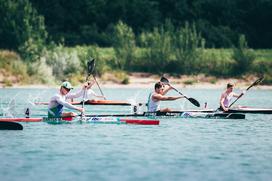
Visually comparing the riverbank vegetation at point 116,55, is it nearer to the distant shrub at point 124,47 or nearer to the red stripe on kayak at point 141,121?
the distant shrub at point 124,47

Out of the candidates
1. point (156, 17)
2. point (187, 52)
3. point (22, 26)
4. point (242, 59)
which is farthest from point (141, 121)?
point (156, 17)

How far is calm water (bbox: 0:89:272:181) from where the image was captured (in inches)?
818

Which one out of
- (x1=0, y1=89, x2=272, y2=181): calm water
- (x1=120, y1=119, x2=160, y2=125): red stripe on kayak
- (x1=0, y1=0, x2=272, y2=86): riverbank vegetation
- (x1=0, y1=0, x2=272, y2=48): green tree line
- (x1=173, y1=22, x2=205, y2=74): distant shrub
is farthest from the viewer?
(x1=0, y1=0, x2=272, y2=48): green tree line

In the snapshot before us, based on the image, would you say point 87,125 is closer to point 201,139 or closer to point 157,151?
point 201,139

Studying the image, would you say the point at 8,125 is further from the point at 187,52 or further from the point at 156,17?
the point at 156,17

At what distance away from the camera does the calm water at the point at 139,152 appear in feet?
68.2

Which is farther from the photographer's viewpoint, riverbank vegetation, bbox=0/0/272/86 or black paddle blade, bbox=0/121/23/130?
riverbank vegetation, bbox=0/0/272/86

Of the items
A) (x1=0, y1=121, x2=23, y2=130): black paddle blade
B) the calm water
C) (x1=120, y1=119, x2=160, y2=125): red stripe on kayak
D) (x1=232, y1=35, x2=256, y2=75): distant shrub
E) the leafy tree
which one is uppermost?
the leafy tree

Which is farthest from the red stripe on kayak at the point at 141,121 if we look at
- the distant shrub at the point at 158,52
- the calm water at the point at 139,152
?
the distant shrub at the point at 158,52

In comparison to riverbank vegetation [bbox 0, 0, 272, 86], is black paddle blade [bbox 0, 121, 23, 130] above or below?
below

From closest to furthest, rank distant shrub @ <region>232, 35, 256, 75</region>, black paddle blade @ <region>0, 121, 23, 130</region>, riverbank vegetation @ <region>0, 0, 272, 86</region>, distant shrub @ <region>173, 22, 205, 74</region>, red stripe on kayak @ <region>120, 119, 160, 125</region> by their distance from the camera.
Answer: black paddle blade @ <region>0, 121, 23, 130</region> → red stripe on kayak @ <region>120, 119, 160, 125</region> → riverbank vegetation @ <region>0, 0, 272, 86</region> → distant shrub @ <region>232, 35, 256, 75</region> → distant shrub @ <region>173, 22, 205, 74</region>

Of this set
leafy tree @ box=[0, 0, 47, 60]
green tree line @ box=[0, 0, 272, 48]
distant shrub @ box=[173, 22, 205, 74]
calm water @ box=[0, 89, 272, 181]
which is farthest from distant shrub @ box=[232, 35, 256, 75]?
calm water @ box=[0, 89, 272, 181]

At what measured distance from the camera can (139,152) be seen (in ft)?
80.1

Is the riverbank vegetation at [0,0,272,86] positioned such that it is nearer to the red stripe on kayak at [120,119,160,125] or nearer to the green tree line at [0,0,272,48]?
the green tree line at [0,0,272,48]
